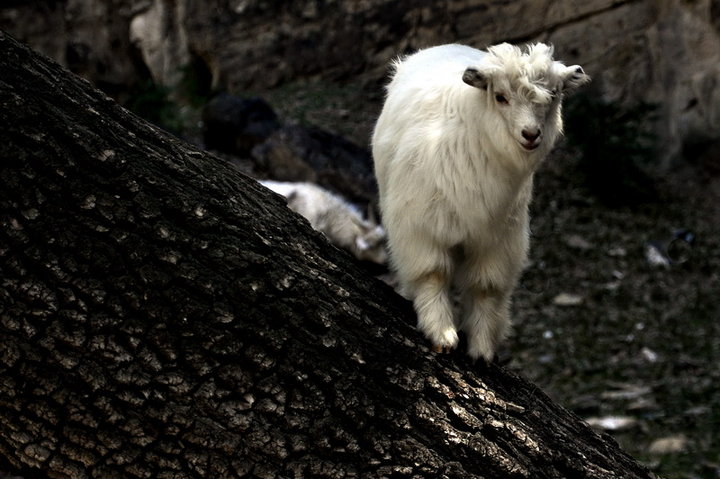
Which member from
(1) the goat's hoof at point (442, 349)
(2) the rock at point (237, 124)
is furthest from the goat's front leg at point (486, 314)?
(2) the rock at point (237, 124)

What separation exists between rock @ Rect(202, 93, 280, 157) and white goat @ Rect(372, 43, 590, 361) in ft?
17.2

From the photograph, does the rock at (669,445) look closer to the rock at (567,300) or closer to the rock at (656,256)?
the rock at (567,300)

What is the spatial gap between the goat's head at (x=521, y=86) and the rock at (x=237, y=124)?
5742 mm

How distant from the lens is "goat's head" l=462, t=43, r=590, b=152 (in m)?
3.06

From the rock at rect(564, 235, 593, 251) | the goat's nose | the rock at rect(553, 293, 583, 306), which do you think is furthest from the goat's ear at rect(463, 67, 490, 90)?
the rock at rect(564, 235, 593, 251)

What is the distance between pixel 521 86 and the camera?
3064 mm

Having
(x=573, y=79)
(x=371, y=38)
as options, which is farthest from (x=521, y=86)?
(x=371, y=38)

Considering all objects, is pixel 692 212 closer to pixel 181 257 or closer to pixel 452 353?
pixel 452 353

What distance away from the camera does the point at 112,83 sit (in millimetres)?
11391

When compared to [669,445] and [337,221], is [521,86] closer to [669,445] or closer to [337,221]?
[669,445]

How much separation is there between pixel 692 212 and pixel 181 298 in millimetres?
7066

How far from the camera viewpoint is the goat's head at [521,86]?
306 cm

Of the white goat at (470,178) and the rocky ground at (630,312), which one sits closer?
the white goat at (470,178)

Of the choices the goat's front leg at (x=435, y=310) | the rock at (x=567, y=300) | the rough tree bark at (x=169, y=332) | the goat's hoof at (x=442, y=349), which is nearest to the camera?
the rough tree bark at (x=169, y=332)
